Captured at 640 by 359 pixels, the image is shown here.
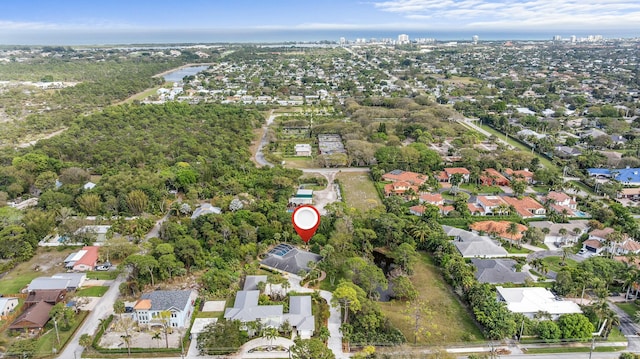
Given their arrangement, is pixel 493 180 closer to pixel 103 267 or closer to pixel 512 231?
pixel 512 231

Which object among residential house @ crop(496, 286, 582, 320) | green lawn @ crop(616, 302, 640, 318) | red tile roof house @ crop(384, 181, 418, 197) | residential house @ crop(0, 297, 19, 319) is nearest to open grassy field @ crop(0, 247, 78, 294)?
residential house @ crop(0, 297, 19, 319)

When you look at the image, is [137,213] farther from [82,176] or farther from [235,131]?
[235,131]

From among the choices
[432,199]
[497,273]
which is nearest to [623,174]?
[432,199]

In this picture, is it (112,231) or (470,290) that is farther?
(112,231)

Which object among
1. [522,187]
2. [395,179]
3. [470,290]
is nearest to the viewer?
[470,290]

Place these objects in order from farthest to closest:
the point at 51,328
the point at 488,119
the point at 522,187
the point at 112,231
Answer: the point at 488,119 < the point at 522,187 < the point at 112,231 < the point at 51,328

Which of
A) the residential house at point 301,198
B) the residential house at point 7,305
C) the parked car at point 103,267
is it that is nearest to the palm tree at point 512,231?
the residential house at point 301,198

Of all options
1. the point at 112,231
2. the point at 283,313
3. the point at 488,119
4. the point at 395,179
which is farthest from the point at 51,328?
the point at 488,119
